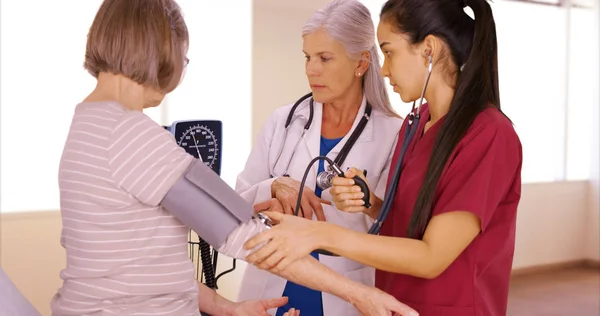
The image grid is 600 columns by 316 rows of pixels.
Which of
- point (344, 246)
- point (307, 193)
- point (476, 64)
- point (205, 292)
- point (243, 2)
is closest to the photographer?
point (344, 246)

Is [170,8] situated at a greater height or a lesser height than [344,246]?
greater

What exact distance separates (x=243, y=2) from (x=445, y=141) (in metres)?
3.21

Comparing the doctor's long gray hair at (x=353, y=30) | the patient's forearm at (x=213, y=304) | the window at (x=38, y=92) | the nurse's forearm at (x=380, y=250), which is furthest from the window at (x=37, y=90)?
the nurse's forearm at (x=380, y=250)

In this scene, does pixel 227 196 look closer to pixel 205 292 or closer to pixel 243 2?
pixel 205 292

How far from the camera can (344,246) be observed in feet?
4.31

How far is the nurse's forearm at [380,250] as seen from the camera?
1.31 meters

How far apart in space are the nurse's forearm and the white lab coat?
58 centimetres

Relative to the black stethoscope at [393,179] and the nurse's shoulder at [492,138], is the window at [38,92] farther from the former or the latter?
the nurse's shoulder at [492,138]

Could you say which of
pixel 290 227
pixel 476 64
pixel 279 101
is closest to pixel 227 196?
pixel 290 227

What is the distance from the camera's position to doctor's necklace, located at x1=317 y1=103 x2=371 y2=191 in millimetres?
1890

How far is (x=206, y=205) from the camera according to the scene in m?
1.14

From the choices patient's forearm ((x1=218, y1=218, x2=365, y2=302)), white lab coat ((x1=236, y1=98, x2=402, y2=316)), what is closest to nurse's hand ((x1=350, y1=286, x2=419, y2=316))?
patient's forearm ((x1=218, y1=218, x2=365, y2=302))

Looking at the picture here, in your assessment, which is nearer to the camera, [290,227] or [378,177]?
[290,227]

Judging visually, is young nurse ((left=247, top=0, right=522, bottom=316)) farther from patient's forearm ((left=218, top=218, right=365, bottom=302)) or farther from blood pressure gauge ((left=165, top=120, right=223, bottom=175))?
blood pressure gauge ((left=165, top=120, right=223, bottom=175))
